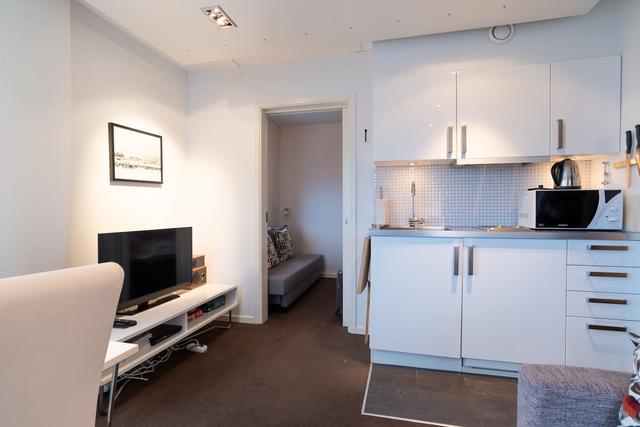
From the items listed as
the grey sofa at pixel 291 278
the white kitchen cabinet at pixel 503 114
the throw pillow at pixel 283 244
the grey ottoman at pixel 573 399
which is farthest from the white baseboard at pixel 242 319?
the grey ottoman at pixel 573 399

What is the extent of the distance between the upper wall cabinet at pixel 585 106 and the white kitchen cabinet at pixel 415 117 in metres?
0.67

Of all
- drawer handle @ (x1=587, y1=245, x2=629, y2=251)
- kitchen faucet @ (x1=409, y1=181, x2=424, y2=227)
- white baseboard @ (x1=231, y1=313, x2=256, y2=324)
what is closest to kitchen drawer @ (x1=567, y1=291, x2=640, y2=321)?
drawer handle @ (x1=587, y1=245, x2=629, y2=251)

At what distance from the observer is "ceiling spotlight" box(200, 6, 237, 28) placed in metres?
1.95

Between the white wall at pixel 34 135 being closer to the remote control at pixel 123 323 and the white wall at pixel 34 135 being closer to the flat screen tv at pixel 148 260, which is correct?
the flat screen tv at pixel 148 260

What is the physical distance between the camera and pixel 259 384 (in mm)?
2031

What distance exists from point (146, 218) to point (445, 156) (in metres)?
2.59

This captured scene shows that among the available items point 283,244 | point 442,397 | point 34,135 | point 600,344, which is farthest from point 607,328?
point 34,135

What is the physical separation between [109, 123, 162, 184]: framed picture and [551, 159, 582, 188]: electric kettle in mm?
3293

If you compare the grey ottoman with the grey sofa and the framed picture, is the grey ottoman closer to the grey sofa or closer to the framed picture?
the grey sofa

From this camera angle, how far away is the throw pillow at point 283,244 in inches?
172

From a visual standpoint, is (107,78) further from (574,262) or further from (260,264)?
(574,262)

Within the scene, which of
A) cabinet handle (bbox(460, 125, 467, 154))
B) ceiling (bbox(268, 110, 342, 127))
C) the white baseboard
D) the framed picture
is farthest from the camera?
ceiling (bbox(268, 110, 342, 127))

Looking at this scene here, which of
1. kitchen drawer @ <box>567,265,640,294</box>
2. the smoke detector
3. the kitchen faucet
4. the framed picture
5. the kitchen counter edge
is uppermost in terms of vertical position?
the smoke detector

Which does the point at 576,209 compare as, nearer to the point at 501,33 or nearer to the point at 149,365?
the point at 501,33
